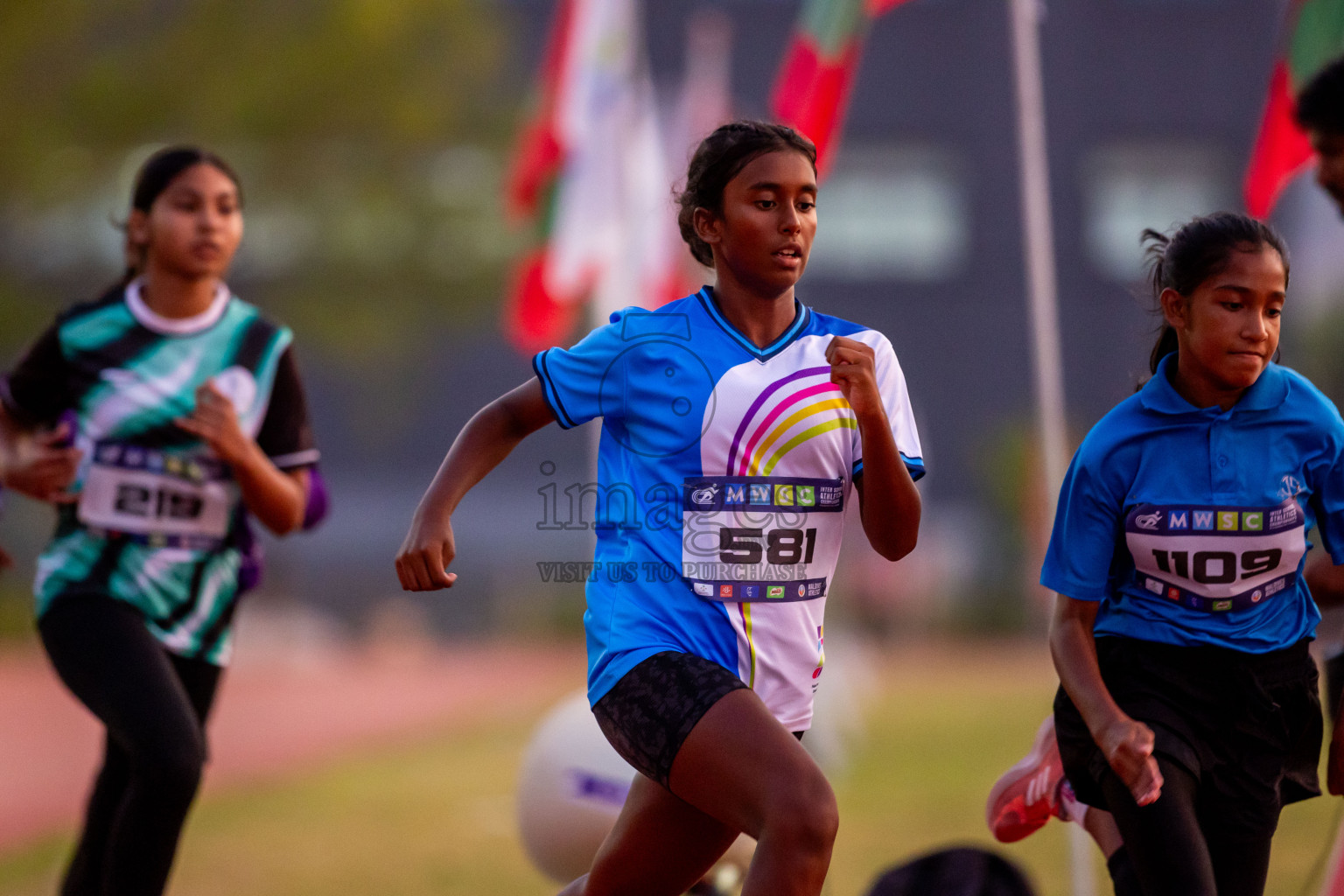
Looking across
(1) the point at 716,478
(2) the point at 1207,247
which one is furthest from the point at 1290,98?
(1) the point at 716,478

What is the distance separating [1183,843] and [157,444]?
2.93 meters

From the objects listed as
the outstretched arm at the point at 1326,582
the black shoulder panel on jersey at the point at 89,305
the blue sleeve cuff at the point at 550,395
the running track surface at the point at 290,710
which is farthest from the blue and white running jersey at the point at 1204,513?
the running track surface at the point at 290,710

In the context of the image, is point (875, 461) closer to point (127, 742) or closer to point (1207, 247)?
point (1207, 247)

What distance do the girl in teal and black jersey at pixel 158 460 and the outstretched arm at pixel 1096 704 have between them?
2.18 m

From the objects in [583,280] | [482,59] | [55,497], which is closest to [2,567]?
[55,497]

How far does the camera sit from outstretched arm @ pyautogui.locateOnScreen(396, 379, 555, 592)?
10.0 feet

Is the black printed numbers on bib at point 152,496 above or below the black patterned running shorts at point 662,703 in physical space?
above

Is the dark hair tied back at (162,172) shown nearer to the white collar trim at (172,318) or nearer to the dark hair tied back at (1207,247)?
the white collar trim at (172,318)

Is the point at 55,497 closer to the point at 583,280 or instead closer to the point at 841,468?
the point at 841,468

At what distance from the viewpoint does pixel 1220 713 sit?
129 inches

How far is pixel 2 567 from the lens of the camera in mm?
4395

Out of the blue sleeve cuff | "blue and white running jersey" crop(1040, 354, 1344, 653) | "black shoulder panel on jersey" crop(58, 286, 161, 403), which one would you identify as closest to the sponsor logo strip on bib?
"blue and white running jersey" crop(1040, 354, 1344, 653)

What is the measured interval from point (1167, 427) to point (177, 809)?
2580 millimetres

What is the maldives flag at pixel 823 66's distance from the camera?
6520 mm
